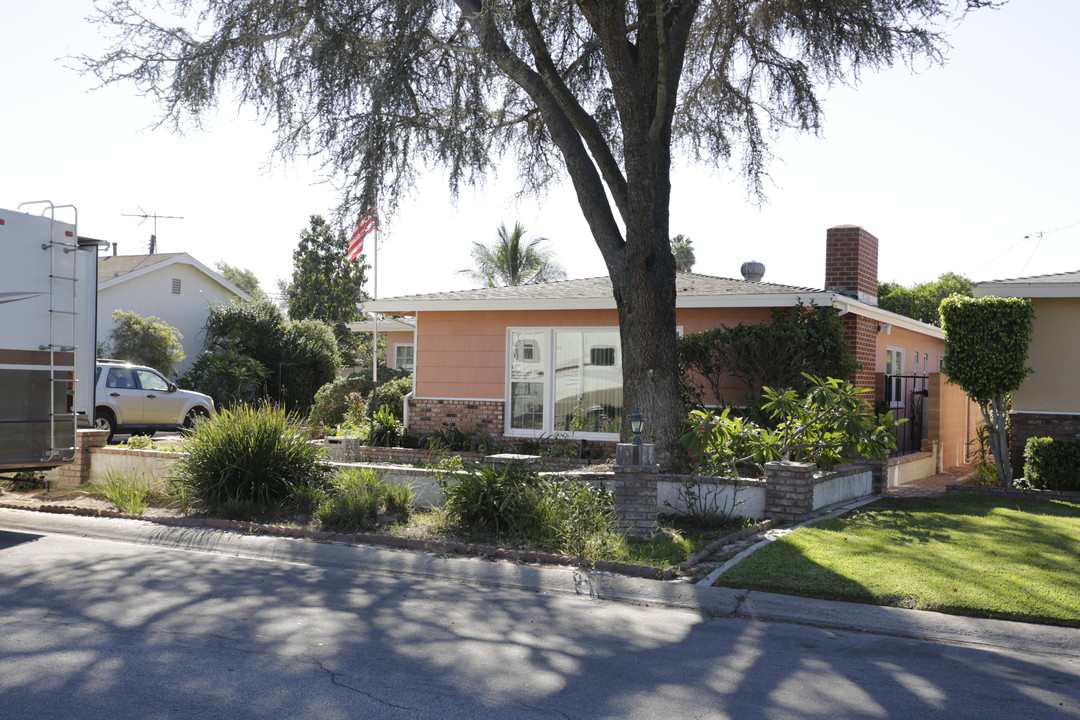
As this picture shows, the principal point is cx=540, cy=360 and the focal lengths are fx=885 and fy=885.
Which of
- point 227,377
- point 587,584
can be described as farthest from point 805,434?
point 227,377

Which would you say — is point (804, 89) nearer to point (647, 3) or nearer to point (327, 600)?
point (647, 3)

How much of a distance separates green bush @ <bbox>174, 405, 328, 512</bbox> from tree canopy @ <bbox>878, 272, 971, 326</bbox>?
29799 mm

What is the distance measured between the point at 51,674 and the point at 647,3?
10.2 metres

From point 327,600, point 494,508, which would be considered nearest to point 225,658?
point 327,600

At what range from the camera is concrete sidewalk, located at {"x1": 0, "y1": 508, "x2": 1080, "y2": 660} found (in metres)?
6.30

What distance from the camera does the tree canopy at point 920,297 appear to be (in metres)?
36.1

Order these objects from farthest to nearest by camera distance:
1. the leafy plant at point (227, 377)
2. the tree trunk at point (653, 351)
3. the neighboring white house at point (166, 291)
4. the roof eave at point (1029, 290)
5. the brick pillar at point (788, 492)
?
the neighboring white house at point (166, 291), the leafy plant at point (227, 377), the roof eave at point (1029, 290), the tree trunk at point (653, 351), the brick pillar at point (788, 492)

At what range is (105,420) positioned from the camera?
743 inches

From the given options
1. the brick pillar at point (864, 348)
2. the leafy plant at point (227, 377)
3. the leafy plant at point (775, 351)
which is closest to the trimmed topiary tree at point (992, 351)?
the brick pillar at point (864, 348)

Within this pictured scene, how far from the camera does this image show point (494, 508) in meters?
9.52

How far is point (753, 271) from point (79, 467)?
11957 millimetres

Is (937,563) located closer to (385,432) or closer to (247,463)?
(247,463)

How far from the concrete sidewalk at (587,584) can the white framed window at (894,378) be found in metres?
9.46

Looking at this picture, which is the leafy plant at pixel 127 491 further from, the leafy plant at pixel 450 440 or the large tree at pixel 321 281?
the large tree at pixel 321 281
